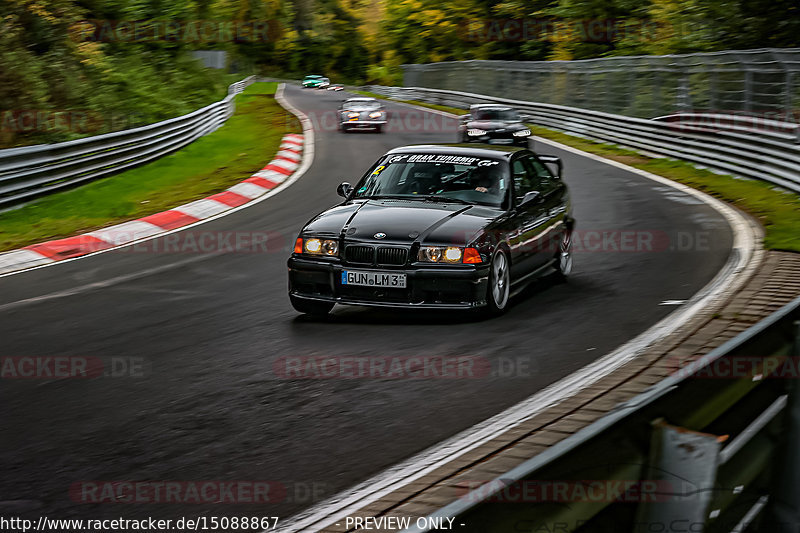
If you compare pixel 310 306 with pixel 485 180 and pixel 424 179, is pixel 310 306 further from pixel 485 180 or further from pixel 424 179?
pixel 485 180

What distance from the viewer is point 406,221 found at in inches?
332

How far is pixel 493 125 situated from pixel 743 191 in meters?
11.1

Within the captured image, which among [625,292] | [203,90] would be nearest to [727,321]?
[625,292]

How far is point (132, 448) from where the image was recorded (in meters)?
5.18

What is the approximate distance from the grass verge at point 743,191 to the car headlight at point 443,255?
5.16 metres

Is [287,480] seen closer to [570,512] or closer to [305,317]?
[570,512]

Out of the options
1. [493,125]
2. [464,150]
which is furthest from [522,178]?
[493,125]

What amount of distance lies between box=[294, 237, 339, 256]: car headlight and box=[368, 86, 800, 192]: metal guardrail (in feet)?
36.1

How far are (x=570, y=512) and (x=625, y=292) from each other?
769cm

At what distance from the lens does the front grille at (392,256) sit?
26.7 ft

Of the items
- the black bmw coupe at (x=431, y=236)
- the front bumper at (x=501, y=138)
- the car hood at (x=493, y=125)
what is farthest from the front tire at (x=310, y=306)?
the car hood at (x=493, y=125)

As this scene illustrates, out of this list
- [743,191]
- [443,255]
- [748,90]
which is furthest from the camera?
[748,90]

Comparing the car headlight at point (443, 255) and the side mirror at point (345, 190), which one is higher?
the side mirror at point (345, 190)

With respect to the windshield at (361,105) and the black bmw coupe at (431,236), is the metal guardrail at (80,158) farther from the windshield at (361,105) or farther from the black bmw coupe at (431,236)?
the windshield at (361,105)
